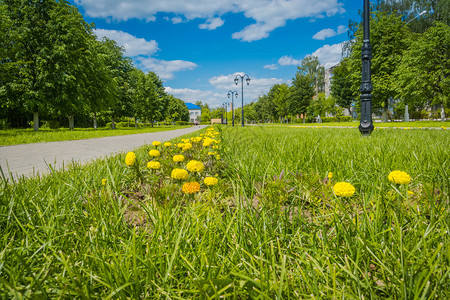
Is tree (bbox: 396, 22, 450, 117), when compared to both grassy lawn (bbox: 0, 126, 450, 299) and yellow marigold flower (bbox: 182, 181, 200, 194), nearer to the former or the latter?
grassy lawn (bbox: 0, 126, 450, 299)

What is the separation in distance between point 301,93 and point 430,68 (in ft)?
90.7

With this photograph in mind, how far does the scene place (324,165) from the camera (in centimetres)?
228

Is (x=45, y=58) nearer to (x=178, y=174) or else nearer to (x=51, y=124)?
(x=51, y=124)

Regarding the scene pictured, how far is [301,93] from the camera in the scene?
4662 cm

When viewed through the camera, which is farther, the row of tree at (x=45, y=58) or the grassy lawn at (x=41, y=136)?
the row of tree at (x=45, y=58)

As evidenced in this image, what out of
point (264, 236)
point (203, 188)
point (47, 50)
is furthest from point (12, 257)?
point (47, 50)

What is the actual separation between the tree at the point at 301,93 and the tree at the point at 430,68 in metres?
26.6

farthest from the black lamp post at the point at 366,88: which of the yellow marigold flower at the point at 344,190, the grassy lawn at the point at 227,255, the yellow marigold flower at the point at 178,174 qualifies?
the yellow marigold flower at the point at 178,174

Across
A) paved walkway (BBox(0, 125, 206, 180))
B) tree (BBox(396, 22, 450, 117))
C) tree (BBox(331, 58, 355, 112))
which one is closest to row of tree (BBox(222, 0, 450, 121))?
tree (BBox(396, 22, 450, 117))

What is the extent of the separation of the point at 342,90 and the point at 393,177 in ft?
142

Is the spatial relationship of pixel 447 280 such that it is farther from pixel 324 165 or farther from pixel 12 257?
pixel 324 165

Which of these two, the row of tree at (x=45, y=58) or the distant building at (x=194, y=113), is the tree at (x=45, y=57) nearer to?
the row of tree at (x=45, y=58)

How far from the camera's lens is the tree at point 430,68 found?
1852cm

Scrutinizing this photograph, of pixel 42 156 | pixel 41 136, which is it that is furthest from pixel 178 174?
pixel 41 136
